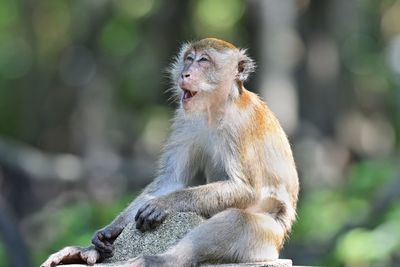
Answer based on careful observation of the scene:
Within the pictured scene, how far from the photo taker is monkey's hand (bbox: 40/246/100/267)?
7.54 metres

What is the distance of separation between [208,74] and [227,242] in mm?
1396

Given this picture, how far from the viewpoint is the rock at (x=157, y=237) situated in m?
7.55

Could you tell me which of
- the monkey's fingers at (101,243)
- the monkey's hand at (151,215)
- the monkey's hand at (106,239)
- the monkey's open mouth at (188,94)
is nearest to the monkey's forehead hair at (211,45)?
the monkey's open mouth at (188,94)

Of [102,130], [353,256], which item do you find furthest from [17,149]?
[102,130]

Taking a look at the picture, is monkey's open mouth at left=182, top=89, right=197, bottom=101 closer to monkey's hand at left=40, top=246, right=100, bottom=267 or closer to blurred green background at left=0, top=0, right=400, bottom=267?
monkey's hand at left=40, top=246, right=100, bottom=267

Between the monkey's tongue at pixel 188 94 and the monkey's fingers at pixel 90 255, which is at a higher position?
the monkey's tongue at pixel 188 94

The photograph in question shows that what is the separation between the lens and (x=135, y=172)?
25.0 m

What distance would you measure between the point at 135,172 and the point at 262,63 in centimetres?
599

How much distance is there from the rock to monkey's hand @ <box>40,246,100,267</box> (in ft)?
0.42

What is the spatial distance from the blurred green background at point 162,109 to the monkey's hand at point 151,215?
328 cm

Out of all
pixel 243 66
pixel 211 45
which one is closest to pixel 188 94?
pixel 211 45

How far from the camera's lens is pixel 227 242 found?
24.6 feet

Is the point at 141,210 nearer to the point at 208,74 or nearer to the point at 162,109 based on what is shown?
the point at 208,74

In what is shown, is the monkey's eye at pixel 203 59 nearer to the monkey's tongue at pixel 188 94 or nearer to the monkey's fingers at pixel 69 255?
the monkey's tongue at pixel 188 94
